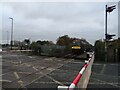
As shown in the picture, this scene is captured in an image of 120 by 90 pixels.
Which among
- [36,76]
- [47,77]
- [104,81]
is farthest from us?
[36,76]

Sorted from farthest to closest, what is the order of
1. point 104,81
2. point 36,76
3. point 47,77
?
point 36,76
point 47,77
point 104,81

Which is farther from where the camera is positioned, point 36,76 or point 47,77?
point 36,76

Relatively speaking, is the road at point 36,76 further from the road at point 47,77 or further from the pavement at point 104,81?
the pavement at point 104,81

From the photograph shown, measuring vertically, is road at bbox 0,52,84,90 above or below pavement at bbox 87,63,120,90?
above

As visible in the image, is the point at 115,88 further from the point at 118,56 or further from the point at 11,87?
the point at 118,56

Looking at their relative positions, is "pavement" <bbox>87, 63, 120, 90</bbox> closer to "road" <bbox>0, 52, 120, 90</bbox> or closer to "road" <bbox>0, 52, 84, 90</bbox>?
"road" <bbox>0, 52, 120, 90</bbox>

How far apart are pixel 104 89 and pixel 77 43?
1720 inches

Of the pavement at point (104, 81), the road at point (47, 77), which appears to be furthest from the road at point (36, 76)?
the pavement at point (104, 81)

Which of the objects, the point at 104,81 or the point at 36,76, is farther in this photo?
the point at 36,76

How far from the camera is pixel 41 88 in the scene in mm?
9617

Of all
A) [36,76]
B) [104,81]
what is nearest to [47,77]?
[36,76]

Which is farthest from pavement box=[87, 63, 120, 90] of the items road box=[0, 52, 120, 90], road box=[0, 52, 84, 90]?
road box=[0, 52, 84, 90]

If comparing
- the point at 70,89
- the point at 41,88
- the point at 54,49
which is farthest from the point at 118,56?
the point at 70,89

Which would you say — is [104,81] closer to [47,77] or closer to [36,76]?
[47,77]
